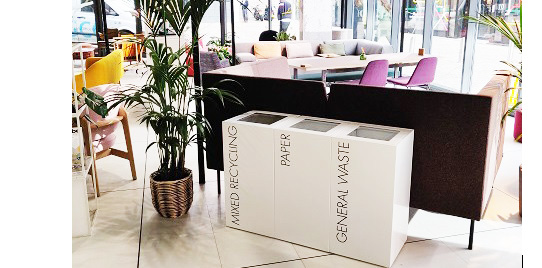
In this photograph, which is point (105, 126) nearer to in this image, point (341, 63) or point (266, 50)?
point (341, 63)

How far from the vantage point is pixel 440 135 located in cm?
275

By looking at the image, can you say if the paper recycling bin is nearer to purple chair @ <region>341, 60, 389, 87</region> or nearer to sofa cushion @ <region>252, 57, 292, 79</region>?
sofa cushion @ <region>252, 57, 292, 79</region>

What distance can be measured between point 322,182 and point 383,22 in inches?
334

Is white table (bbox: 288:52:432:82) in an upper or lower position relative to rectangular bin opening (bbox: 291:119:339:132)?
upper

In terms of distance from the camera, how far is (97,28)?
11.8 meters

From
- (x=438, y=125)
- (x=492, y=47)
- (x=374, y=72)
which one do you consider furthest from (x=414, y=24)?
(x=438, y=125)

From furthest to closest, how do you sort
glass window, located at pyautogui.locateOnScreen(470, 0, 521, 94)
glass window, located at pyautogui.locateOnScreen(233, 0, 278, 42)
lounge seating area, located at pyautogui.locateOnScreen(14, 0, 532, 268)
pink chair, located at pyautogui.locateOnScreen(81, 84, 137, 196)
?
1. glass window, located at pyautogui.locateOnScreen(233, 0, 278, 42)
2. glass window, located at pyautogui.locateOnScreen(470, 0, 521, 94)
3. pink chair, located at pyautogui.locateOnScreen(81, 84, 137, 196)
4. lounge seating area, located at pyautogui.locateOnScreen(14, 0, 532, 268)

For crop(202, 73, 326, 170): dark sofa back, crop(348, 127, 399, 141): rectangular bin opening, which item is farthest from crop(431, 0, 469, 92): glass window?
crop(348, 127, 399, 141): rectangular bin opening

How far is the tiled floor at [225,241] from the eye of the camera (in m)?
→ 2.80

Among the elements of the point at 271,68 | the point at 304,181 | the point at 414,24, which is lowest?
the point at 304,181

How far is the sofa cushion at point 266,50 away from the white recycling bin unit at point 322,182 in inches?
240

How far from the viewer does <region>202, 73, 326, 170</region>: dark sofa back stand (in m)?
3.14

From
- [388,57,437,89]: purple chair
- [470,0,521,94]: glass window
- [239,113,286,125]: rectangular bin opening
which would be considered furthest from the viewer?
[470,0,521,94]: glass window

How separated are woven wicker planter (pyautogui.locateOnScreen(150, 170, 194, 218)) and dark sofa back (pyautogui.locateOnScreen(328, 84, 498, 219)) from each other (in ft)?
4.25
